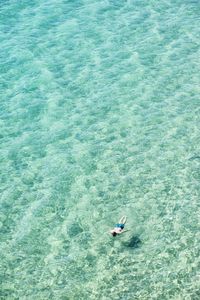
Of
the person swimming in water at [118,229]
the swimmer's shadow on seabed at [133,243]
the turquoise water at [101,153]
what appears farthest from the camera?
the person swimming in water at [118,229]

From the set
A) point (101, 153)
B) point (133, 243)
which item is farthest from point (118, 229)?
point (101, 153)

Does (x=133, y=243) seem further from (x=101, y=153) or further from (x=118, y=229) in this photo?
(x=101, y=153)

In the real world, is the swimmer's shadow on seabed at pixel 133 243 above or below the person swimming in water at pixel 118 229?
below

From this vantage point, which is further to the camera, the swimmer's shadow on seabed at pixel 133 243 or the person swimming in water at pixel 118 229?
the person swimming in water at pixel 118 229

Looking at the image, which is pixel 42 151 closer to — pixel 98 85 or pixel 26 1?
pixel 98 85

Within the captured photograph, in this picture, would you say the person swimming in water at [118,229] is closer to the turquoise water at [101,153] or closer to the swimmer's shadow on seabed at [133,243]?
the turquoise water at [101,153]

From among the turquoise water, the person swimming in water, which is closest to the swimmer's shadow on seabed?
the turquoise water

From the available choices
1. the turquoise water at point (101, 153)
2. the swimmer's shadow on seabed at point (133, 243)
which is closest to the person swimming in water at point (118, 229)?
the turquoise water at point (101, 153)

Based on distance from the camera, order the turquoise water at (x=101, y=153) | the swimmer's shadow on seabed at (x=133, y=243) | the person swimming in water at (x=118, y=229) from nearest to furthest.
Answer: the turquoise water at (x=101, y=153)
the swimmer's shadow on seabed at (x=133, y=243)
the person swimming in water at (x=118, y=229)
